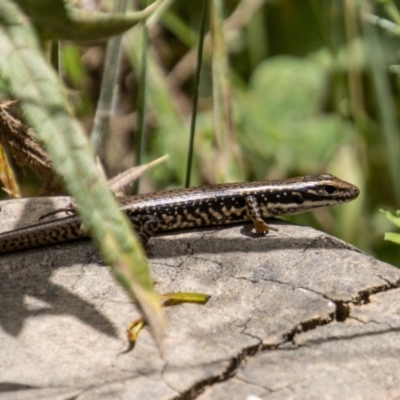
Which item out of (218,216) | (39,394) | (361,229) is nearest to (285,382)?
(39,394)

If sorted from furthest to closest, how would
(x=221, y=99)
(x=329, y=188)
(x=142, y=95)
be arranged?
(x=329, y=188)
(x=221, y=99)
(x=142, y=95)

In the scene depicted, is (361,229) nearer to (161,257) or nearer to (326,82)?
(326,82)

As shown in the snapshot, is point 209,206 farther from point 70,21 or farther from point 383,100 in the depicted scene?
point 70,21

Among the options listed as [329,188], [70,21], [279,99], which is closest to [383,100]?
[329,188]

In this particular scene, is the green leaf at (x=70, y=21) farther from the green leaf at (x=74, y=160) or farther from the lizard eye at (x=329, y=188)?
the lizard eye at (x=329, y=188)

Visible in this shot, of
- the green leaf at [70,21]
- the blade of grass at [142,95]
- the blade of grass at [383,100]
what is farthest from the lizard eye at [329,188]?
the green leaf at [70,21]

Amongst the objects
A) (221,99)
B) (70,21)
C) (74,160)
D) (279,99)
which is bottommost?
(279,99)
